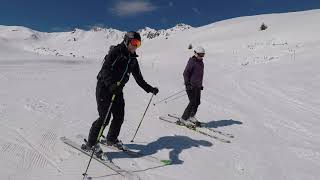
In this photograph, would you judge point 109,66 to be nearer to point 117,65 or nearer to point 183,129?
point 117,65

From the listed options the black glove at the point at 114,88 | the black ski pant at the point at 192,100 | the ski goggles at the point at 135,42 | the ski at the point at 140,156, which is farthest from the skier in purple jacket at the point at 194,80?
the black glove at the point at 114,88

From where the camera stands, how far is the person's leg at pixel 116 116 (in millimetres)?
8023

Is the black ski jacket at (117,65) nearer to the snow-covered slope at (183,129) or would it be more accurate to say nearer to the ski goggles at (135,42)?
the ski goggles at (135,42)

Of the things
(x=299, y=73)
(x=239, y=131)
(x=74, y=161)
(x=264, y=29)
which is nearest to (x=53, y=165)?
(x=74, y=161)

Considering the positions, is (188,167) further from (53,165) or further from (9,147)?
(9,147)

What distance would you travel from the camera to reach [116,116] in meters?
8.20

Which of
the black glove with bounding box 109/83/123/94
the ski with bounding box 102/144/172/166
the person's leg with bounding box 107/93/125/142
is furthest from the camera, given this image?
the person's leg with bounding box 107/93/125/142

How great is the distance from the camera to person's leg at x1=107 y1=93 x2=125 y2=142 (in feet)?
26.3

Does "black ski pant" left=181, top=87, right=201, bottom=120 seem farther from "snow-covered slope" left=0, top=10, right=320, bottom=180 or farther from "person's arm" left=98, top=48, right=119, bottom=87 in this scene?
"person's arm" left=98, top=48, right=119, bottom=87

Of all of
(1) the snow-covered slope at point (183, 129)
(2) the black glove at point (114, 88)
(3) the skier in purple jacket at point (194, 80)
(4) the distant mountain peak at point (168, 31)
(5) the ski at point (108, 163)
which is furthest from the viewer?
(4) the distant mountain peak at point (168, 31)

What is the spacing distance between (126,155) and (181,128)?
3.03 meters

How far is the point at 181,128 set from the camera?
1099cm

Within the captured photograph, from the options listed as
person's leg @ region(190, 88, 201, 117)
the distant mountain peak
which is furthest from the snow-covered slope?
the distant mountain peak

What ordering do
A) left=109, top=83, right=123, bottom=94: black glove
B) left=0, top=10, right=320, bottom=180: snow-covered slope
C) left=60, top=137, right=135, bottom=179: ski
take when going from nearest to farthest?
left=60, top=137, right=135, bottom=179: ski, left=109, top=83, right=123, bottom=94: black glove, left=0, top=10, right=320, bottom=180: snow-covered slope
